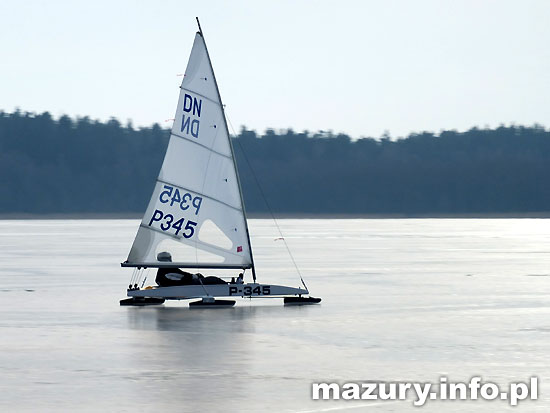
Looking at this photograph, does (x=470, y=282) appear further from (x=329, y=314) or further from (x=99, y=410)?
(x=99, y=410)

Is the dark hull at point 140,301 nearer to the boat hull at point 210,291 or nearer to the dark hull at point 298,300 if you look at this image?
the boat hull at point 210,291

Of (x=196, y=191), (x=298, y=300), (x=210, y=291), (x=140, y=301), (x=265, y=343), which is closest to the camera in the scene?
(x=265, y=343)

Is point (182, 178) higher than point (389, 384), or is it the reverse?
point (182, 178)

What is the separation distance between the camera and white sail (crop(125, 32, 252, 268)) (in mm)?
43156

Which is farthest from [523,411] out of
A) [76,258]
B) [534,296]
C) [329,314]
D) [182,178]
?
[76,258]

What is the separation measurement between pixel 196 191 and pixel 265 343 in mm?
11759

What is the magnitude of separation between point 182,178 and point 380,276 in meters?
22.3

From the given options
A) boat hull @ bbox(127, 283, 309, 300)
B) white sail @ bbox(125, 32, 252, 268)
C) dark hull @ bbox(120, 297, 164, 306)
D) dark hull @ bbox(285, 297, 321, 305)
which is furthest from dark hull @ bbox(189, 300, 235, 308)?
dark hull @ bbox(285, 297, 321, 305)

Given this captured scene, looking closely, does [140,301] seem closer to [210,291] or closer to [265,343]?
[210,291]

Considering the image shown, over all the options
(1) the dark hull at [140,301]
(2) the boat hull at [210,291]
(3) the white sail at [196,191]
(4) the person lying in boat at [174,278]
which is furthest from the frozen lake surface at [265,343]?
(3) the white sail at [196,191]

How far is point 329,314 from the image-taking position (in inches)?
1631

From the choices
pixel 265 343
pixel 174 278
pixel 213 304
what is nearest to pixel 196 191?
pixel 174 278

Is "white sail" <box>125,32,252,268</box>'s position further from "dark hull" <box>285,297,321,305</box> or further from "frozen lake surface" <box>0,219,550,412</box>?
"dark hull" <box>285,297,321,305</box>

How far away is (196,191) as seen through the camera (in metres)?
43.6
